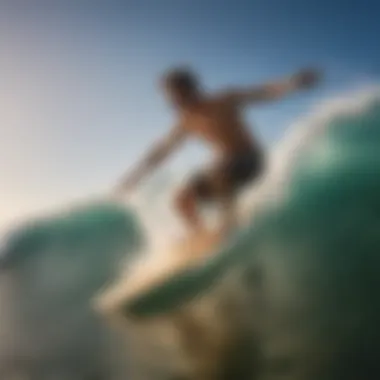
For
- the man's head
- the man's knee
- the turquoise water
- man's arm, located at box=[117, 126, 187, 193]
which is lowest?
the turquoise water

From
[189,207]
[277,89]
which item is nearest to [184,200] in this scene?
[189,207]

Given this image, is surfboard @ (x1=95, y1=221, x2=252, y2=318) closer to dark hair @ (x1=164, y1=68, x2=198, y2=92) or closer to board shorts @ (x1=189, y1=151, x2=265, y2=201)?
board shorts @ (x1=189, y1=151, x2=265, y2=201)

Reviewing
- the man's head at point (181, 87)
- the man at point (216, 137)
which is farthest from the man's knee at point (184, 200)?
the man's head at point (181, 87)

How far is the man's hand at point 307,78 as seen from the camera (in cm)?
138

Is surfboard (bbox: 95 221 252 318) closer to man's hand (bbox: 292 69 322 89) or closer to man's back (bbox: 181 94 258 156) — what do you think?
man's back (bbox: 181 94 258 156)

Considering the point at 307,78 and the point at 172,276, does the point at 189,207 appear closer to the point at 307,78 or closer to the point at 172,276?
the point at 172,276

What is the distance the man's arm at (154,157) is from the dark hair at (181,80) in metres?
0.07

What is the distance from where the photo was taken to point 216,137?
137 cm

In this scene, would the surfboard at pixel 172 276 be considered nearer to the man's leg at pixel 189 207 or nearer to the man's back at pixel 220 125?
the man's leg at pixel 189 207

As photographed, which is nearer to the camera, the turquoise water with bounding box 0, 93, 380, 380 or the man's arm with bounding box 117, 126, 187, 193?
the turquoise water with bounding box 0, 93, 380, 380

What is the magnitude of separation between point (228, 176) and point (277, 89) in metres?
0.17

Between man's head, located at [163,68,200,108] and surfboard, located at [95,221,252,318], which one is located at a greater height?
man's head, located at [163,68,200,108]

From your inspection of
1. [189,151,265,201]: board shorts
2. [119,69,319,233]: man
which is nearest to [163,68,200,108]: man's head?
[119,69,319,233]: man

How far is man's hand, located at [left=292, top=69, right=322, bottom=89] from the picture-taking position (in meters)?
1.38
